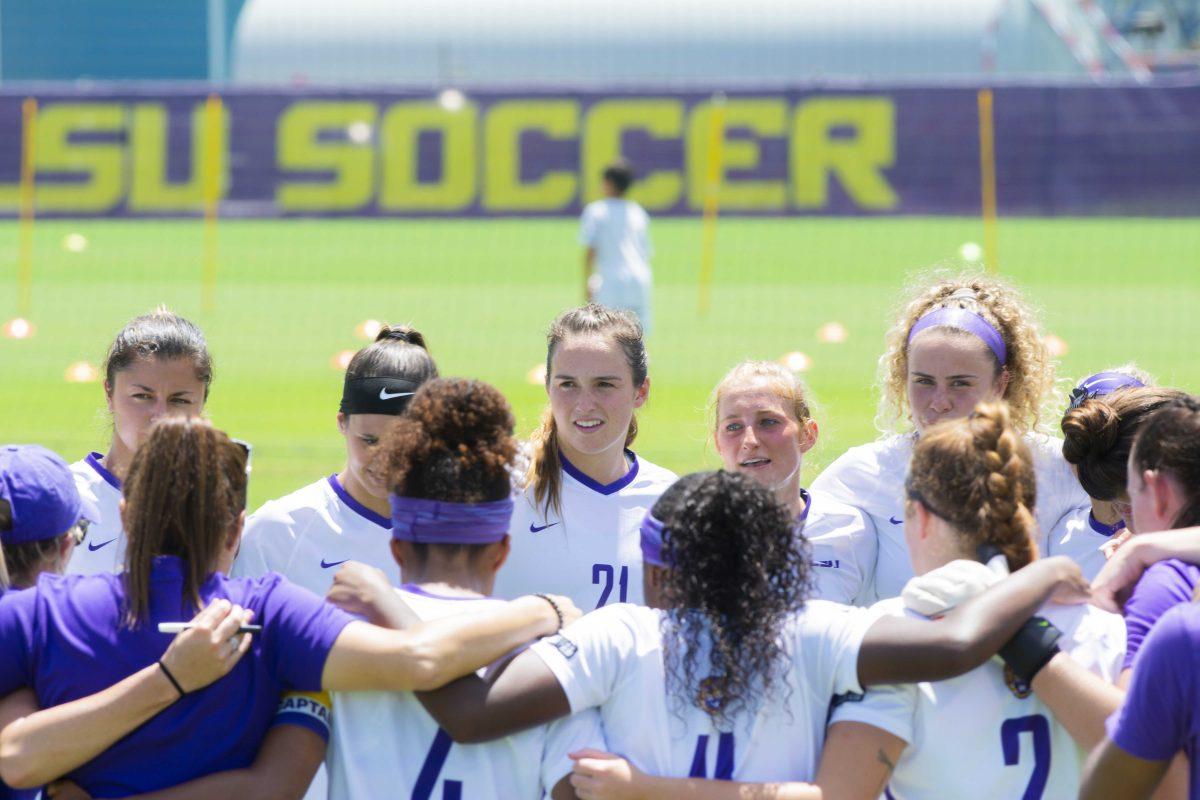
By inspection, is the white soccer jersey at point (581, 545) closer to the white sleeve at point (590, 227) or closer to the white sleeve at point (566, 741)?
the white sleeve at point (566, 741)

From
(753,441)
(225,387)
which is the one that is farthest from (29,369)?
(753,441)

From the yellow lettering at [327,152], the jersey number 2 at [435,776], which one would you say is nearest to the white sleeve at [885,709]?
the jersey number 2 at [435,776]

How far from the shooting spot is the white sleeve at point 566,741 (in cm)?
349

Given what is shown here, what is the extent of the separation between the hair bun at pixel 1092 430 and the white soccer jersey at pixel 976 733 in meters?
1.37

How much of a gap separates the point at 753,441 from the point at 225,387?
11019 millimetres

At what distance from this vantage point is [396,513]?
11.8 feet

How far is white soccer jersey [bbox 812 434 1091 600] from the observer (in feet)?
17.0

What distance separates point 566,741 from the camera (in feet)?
11.5

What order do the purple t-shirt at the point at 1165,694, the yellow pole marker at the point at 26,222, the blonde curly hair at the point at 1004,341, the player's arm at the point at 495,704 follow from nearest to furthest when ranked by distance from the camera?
the purple t-shirt at the point at 1165,694, the player's arm at the point at 495,704, the blonde curly hair at the point at 1004,341, the yellow pole marker at the point at 26,222

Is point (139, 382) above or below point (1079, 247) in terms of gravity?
below

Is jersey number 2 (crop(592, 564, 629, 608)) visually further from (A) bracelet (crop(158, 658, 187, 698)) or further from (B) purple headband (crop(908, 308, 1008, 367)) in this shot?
(A) bracelet (crop(158, 658, 187, 698))

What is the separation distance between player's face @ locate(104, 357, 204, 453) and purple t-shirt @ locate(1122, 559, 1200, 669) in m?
3.10

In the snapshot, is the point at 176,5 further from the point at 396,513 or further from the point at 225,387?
the point at 396,513

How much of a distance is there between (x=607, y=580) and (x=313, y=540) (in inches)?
35.7
